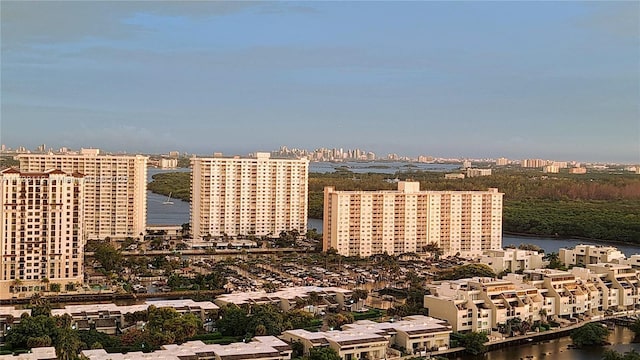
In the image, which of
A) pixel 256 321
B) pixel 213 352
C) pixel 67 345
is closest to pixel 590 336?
pixel 256 321

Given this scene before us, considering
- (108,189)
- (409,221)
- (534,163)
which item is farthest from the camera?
(534,163)

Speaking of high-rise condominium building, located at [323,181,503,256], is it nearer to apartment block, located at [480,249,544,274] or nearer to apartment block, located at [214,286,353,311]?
apartment block, located at [480,249,544,274]

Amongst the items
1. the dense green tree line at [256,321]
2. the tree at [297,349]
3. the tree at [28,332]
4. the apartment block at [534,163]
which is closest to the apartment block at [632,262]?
the dense green tree line at [256,321]

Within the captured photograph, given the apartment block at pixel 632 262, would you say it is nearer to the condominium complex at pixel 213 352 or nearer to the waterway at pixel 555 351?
the waterway at pixel 555 351

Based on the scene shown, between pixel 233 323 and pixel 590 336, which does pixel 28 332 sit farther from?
pixel 590 336

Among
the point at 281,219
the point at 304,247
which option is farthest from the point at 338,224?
the point at 281,219
